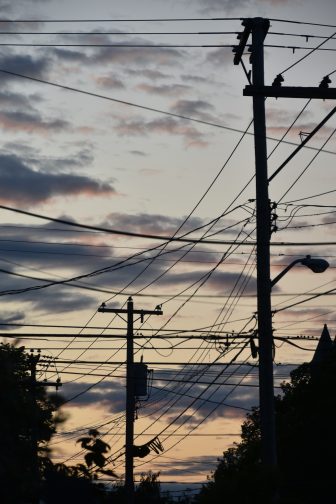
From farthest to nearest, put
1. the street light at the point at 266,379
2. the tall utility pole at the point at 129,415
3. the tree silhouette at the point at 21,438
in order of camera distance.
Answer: the tall utility pole at the point at 129,415 → the street light at the point at 266,379 → the tree silhouette at the point at 21,438

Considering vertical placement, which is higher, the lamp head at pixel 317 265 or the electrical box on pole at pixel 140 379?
the electrical box on pole at pixel 140 379

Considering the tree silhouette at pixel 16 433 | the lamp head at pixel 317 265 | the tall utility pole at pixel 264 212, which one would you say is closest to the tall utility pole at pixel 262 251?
the tall utility pole at pixel 264 212

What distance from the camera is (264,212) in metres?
23.0

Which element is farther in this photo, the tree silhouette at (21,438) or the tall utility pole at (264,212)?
the tall utility pole at (264,212)

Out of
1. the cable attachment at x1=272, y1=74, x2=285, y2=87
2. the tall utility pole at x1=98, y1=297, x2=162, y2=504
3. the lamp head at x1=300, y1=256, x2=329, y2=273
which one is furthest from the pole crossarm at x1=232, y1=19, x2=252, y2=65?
the tall utility pole at x1=98, y1=297, x2=162, y2=504

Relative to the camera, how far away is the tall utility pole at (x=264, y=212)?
21.8 meters

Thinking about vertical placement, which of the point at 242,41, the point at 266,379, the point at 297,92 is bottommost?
the point at 266,379

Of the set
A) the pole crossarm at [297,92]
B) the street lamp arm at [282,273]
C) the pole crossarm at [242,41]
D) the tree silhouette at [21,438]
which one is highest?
the pole crossarm at [242,41]

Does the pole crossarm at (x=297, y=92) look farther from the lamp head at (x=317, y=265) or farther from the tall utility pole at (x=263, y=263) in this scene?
the lamp head at (x=317, y=265)

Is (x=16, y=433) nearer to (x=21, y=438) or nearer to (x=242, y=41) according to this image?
(x=21, y=438)

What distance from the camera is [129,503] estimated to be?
41.6 meters

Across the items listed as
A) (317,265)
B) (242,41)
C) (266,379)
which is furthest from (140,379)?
(266,379)

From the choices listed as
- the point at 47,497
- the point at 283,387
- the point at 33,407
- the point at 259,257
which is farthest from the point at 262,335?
the point at 283,387

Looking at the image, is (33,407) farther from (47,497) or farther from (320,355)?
(320,355)
